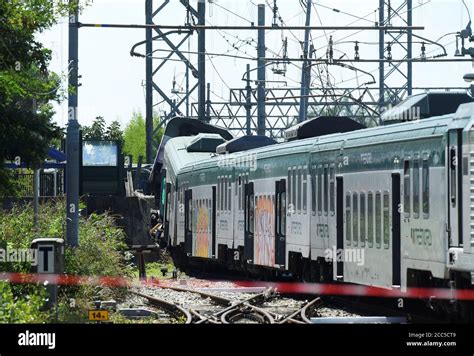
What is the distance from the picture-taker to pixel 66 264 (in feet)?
73.6

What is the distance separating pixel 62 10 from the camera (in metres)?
22.9

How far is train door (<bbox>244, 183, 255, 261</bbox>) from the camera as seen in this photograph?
3016 centimetres

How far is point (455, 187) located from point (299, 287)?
9878mm

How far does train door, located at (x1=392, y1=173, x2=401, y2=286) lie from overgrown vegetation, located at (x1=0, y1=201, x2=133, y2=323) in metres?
4.27

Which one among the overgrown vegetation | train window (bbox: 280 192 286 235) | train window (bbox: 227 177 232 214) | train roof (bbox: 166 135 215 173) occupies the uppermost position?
train roof (bbox: 166 135 215 173)

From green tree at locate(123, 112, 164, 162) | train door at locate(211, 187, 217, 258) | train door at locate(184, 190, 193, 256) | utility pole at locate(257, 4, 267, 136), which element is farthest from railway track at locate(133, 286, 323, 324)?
green tree at locate(123, 112, 164, 162)

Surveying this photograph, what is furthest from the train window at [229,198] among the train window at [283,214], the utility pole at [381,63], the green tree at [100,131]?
the green tree at [100,131]

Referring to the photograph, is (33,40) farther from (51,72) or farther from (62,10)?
(51,72)

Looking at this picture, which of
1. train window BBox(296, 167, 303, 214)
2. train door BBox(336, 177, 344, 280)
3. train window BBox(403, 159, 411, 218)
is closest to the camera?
train window BBox(403, 159, 411, 218)

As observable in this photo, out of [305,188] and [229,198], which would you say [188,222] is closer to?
[229,198]

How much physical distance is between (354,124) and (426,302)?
1148 cm

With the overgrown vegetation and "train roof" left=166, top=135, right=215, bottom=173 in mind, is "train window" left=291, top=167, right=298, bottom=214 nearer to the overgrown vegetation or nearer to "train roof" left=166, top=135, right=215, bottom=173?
the overgrown vegetation
